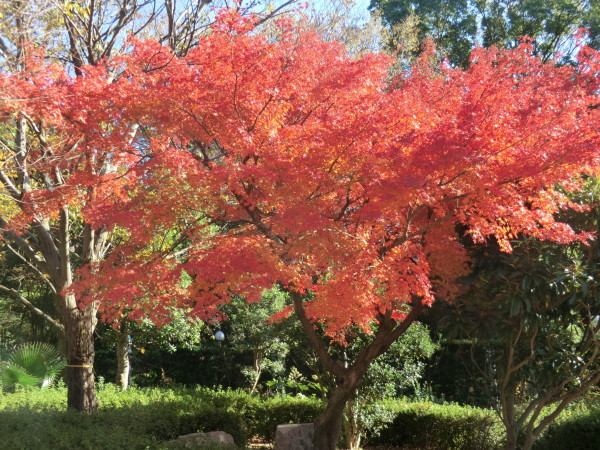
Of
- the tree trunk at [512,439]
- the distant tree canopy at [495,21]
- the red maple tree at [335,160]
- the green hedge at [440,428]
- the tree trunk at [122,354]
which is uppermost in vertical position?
the distant tree canopy at [495,21]

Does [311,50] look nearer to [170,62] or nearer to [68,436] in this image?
[170,62]

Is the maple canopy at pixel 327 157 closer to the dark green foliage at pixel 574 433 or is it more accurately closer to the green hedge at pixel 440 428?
the dark green foliage at pixel 574 433

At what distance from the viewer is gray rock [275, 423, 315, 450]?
8.80 metres

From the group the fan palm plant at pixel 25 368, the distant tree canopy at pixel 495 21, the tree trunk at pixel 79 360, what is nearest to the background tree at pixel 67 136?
the tree trunk at pixel 79 360

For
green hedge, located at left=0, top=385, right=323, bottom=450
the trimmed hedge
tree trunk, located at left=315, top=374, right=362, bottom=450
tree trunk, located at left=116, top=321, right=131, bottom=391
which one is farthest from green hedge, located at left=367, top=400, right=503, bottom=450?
tree trunk, located at left=116, top=321, right=131, bottom=391

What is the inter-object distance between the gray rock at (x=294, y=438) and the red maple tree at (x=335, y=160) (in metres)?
2.52

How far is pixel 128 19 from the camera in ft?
29.0

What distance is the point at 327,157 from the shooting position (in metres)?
6.32

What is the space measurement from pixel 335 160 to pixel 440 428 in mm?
6267

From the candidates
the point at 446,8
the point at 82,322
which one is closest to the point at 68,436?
the point at 82,322

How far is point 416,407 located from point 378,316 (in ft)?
11.6

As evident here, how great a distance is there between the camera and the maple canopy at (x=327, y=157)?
6.12 metres

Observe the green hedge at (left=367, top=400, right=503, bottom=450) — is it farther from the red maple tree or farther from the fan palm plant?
the fan palm plant

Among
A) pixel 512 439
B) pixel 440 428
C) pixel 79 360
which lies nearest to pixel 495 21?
pixel 440 428
